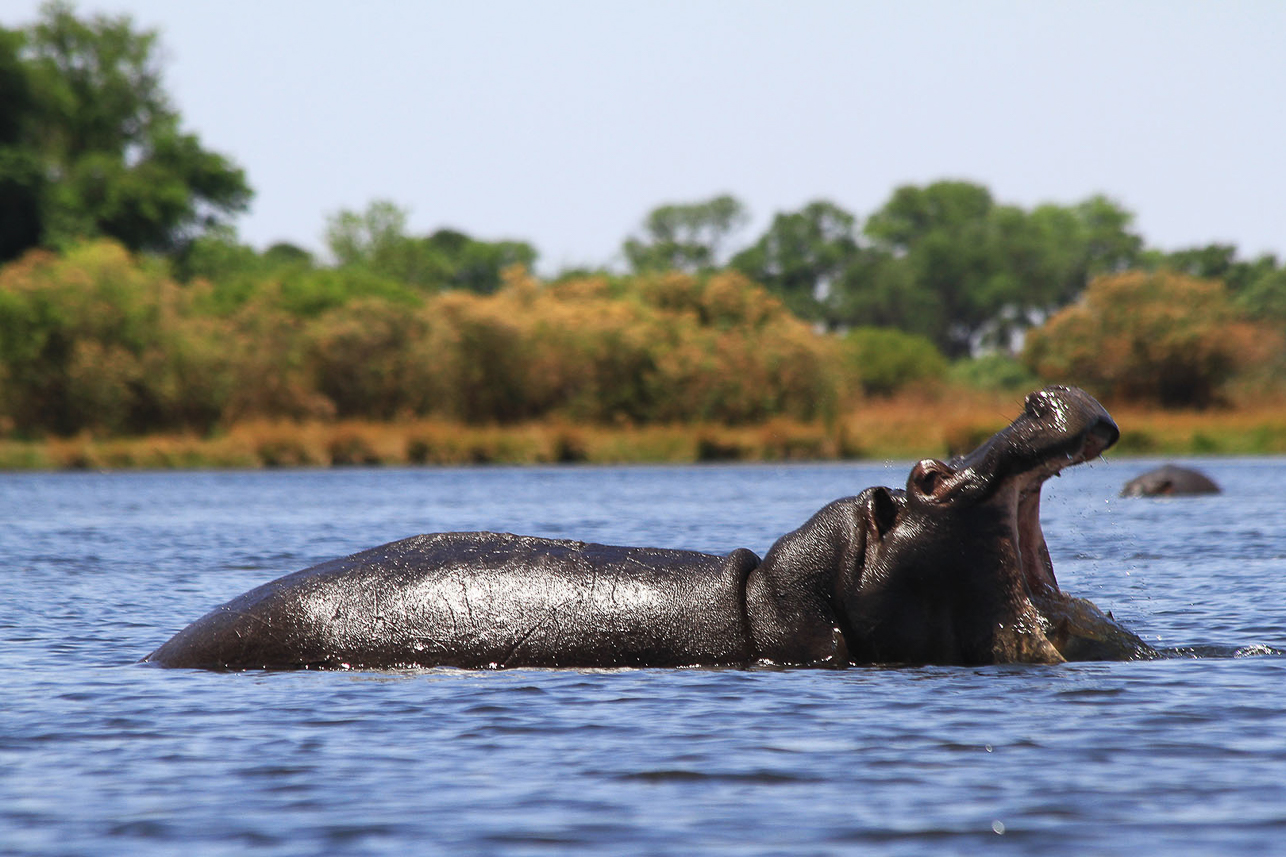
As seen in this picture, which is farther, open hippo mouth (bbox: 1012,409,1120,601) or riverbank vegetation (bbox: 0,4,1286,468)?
riverbank vegetation (bbox: 0,4,1286,468)

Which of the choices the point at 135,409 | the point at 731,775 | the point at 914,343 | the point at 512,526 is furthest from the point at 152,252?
the point at 731,775

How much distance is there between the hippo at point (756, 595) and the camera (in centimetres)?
749

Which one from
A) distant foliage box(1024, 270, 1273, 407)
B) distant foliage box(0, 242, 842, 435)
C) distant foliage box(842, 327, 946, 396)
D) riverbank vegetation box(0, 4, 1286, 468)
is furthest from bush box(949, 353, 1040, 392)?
distant foliage box(0, 242, 842, 435)

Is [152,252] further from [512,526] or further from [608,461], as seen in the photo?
[512,526]

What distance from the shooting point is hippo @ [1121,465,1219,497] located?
27.4m

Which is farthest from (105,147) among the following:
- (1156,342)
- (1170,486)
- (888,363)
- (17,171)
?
(1170,486)

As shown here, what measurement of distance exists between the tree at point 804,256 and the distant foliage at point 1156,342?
3938 cm

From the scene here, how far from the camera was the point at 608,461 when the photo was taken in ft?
160

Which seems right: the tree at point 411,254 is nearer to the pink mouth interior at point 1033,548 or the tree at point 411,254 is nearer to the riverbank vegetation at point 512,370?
the riverbank vegetation at point 512,370

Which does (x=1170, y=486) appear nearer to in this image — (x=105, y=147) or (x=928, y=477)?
(x=928, y=477)

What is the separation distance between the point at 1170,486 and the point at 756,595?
70.3 feet

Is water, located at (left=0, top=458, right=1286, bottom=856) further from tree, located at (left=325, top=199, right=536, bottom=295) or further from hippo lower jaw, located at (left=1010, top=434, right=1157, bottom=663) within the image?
tree, located at (left=325, top=199, right=536, bottom=295)

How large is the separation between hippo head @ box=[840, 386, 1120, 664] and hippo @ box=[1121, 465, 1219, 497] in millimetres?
20581

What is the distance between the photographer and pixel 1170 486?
27.5 meters
